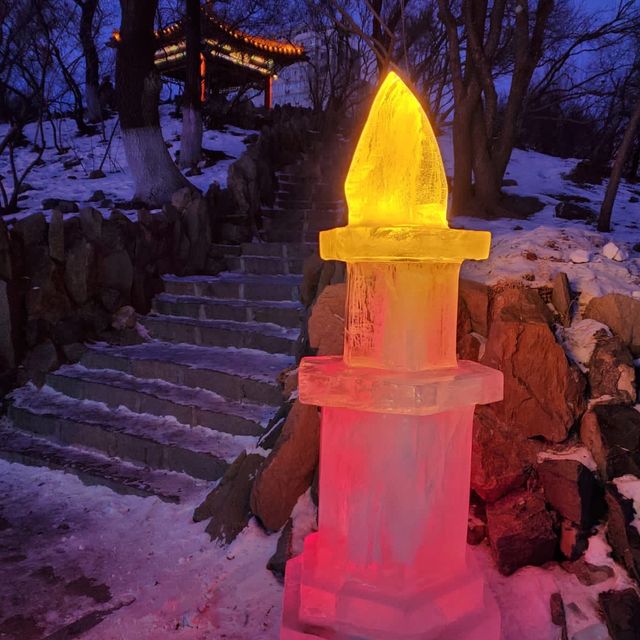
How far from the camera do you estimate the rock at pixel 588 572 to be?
2633 millimetres

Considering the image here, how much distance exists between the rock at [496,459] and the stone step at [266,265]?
169 inches

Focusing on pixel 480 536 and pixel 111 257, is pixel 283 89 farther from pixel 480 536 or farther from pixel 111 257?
pixel 480 536

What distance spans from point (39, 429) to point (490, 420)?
4.09 m

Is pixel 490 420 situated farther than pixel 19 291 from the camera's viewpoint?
No

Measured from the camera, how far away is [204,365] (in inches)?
206

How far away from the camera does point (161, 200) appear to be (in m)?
8.50

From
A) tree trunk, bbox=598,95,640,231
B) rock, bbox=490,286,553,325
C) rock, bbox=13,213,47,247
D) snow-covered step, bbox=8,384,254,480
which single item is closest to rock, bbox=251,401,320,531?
snow-covered step, bbox=8,384,254,480

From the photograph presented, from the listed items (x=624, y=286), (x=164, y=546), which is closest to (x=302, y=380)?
(x=164, y=546)

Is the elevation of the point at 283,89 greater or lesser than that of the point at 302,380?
greater

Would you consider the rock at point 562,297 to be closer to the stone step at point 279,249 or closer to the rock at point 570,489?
the rock at point 570,489

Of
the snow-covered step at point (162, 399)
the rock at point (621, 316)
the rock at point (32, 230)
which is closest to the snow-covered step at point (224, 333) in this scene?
the snow-covered step at point (162, 399)

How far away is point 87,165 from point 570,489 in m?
13.1

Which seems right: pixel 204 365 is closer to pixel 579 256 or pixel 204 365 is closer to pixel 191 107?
pixel 579 256

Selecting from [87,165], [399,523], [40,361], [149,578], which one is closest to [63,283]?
[40,361]
